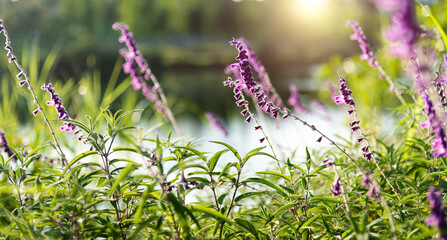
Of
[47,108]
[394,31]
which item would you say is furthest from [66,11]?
[394,31]

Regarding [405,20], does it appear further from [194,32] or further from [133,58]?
[194,32]

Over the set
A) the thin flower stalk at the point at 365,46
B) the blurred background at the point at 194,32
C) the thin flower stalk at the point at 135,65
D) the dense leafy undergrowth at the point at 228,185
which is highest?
the blurred background at the point at 194,32

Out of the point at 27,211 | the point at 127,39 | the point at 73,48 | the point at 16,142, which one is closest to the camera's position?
the point at 27,211

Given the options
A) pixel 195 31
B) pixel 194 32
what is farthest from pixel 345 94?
pixel 195 31

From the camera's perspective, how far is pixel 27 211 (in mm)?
1920

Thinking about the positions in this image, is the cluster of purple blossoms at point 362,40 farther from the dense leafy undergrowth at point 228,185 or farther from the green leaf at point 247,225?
the green leaf at point 247,225

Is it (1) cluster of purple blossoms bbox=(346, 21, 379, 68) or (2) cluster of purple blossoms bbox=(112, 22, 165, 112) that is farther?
(2) cluster of purple blossoms bbox=(112, 22, 165, 112)

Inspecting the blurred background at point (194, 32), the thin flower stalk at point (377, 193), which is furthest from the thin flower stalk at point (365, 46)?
the blurred background at point (194, 32)

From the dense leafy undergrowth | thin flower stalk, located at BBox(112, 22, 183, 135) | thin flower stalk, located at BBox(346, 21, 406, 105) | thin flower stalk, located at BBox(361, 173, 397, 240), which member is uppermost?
thin flower stalk, located at BBox(112, 22, 183, 135)

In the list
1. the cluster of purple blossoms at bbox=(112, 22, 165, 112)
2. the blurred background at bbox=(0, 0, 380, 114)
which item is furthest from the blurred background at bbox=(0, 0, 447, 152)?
the cluster of purple blossoms at bbox=(112, 22, 165, 112)

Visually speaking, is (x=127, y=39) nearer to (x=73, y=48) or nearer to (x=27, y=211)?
(x=27, y=211)

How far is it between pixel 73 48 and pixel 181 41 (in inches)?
1023

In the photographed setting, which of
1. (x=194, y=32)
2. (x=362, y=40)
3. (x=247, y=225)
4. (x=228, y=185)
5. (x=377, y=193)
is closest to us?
(x=377, y=193)

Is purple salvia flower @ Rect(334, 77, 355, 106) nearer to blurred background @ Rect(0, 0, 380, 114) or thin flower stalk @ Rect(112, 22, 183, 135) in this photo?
thin flower stalk @ Rect(112, 22, 183, 135)
